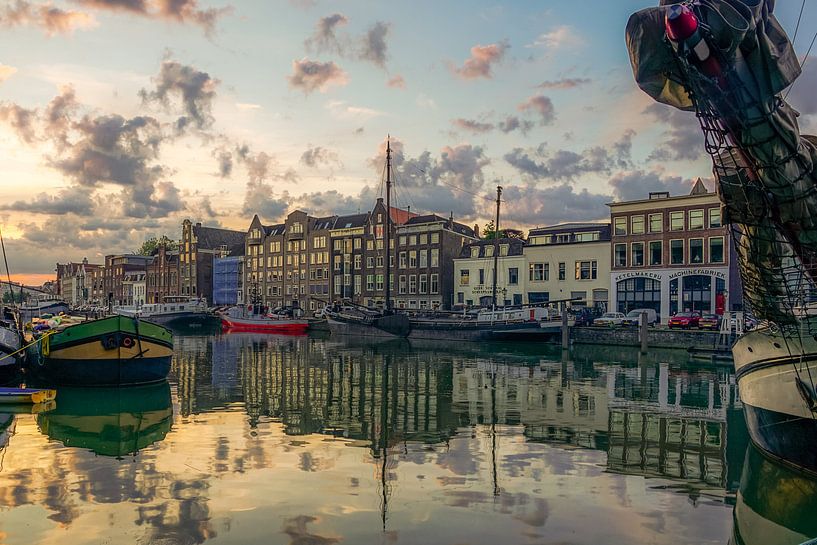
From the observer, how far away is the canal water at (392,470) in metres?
9.95

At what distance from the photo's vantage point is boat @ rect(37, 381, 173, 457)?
1587 cm

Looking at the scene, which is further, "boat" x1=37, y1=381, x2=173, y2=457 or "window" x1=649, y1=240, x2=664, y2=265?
"window" x1=649, y1=240, x2=664, y2=265

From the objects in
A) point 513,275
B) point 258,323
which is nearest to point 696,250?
point 513,275

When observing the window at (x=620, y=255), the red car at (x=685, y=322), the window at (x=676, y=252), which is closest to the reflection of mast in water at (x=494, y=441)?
the red car at (x=685, y=322)

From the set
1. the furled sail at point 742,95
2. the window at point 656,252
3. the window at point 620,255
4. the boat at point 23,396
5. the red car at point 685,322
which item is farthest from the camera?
the window at point 620,255

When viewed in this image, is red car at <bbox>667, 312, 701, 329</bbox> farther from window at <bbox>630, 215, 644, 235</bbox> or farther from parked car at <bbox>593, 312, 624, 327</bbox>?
window at <bbox>630, 215, 644, 235</bbox>

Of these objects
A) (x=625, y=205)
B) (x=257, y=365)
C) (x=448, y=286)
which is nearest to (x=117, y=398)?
(x=257, y=365)

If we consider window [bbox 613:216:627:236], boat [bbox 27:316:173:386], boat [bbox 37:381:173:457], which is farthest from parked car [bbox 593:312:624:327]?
boat [bbox 37:381:173:457]

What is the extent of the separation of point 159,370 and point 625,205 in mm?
49316

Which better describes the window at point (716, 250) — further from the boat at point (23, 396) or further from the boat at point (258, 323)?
the boat at point (23, 396)

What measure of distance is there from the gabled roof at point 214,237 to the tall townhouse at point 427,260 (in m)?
48.2

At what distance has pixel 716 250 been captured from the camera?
57781 mm

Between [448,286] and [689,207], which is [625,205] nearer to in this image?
[689,207]

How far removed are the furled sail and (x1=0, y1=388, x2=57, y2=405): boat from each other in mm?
19987
